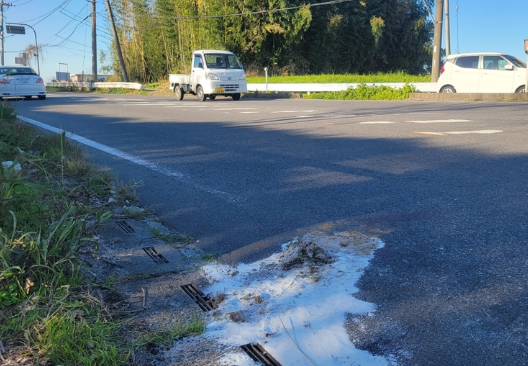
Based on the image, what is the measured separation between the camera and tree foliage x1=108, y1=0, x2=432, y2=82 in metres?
39.3

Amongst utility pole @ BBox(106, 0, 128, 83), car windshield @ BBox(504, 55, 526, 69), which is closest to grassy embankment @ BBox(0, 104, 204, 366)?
car windshield @ BBox(504, 55, 526, 69)

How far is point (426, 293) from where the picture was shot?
100 inches

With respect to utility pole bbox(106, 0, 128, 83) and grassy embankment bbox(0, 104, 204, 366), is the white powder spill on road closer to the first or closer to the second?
grassy embankment bbox(0, 104, 204, 366)

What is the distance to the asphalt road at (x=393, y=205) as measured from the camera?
227cm

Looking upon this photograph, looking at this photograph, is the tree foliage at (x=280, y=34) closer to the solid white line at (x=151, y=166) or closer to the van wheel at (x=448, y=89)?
the van wheel at (x=448, y=89)

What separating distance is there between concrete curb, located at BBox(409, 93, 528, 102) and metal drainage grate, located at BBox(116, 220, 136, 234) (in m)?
14.4

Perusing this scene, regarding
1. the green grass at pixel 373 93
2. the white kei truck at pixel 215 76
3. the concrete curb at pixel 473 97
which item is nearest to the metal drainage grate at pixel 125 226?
the concrete curb at pixel 473 97

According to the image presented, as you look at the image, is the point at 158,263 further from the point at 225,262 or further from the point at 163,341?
the point at 163,341

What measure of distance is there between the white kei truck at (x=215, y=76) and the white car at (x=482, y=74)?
26.1 ft

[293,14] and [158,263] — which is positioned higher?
[293,14]

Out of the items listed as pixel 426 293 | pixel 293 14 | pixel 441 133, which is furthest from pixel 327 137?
pixel 293 14

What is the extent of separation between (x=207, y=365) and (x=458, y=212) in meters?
2.46

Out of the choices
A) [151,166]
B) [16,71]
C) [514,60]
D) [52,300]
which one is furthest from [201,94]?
[52,300]

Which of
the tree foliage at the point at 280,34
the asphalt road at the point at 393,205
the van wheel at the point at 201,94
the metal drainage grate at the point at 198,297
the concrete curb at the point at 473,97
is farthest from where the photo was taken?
the tree foliage at the point at 280,34
